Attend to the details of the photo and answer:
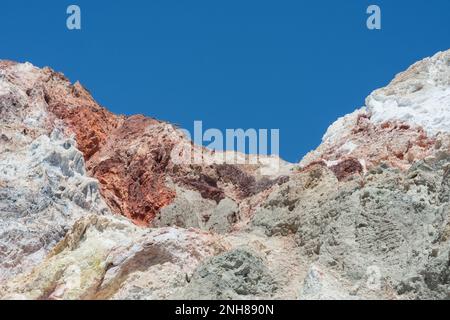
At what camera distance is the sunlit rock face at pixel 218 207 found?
62.5 feet

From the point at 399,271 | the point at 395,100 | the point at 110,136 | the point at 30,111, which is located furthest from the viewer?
the point at 110,136

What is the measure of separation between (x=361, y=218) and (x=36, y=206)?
9.29 meters

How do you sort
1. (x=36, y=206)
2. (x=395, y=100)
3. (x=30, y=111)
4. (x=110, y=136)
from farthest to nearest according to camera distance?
(x=110, y=136) → (x=30, y=111) → (x=395, y=100) → (x=36, y=206)

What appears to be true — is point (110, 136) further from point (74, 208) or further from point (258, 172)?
point (74, 208)

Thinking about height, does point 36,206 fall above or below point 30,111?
below

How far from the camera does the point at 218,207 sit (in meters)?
30.7

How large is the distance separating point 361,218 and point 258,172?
14.6 m

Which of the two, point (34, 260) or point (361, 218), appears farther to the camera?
point (34, 260)

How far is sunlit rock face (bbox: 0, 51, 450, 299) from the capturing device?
1906 centimetres

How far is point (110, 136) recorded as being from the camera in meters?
36.3
